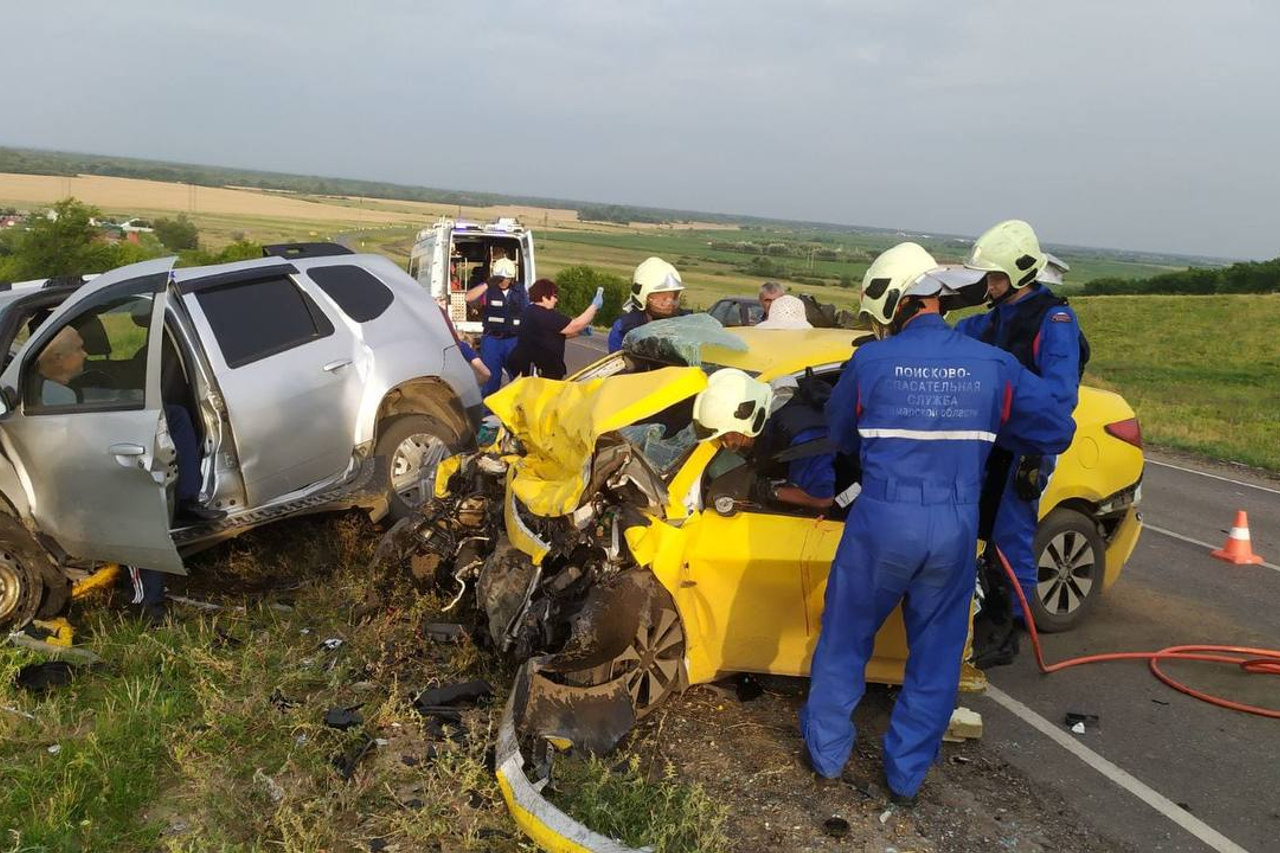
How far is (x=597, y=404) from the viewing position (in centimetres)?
416

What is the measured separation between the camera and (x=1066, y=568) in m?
5.25

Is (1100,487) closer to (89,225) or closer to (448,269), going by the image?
(448,269)

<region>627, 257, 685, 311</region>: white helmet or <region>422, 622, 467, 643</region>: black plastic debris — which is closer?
<region>422, 622, 467, 643</region>: black plastic debris

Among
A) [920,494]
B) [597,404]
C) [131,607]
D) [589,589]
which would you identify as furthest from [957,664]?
[131,607]

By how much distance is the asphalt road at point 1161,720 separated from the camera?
3658mm

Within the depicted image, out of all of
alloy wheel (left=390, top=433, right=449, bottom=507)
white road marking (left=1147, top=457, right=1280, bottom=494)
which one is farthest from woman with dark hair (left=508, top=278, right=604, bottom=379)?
white road marking (left=1147, top=457, right=1280, bottom=494)

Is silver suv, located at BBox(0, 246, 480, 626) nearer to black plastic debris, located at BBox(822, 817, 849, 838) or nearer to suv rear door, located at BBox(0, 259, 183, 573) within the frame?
suv rear door, located at BBox(0, 259, 183, 573)

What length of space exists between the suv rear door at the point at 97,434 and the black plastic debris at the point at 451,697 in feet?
5.17

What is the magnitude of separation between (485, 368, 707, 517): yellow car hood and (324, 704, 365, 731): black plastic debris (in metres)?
1.18

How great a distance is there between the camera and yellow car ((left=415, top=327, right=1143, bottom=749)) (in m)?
3.75

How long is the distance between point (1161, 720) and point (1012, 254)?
2.34 m

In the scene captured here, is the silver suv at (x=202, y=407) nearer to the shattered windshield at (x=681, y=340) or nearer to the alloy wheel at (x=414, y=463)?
the alloy wheel at (x=414, y=463)

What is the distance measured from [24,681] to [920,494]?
13.9 feet

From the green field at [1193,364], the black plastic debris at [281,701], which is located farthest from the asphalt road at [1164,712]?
the black plastic debris at [281,701]
